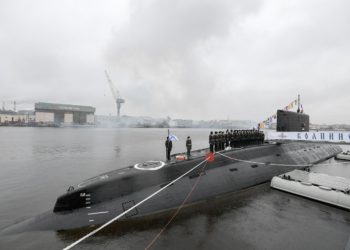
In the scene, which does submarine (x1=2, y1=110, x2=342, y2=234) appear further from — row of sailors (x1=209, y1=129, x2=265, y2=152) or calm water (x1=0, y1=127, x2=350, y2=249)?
row of sailors (x1=209, y1=129, x2=265, y2=152)

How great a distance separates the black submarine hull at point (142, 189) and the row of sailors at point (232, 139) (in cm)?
80

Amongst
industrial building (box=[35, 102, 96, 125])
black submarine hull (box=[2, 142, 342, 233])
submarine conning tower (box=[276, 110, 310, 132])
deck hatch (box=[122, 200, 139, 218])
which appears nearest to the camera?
black submarine hull (box=[2, 142, 342, 233])

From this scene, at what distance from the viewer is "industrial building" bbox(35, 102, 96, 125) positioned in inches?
7244

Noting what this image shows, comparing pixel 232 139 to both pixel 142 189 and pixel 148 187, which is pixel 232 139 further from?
pixel 142 189

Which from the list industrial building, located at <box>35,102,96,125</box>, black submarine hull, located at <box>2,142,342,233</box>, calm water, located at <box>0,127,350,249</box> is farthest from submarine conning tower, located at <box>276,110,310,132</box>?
industrial building, located at <box>35,102,96,125</box>

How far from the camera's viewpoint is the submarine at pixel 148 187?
7527 mm

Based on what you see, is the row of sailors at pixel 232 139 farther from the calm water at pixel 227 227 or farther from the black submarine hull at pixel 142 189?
the calm water at pixel 227 227

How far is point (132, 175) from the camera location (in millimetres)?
8781

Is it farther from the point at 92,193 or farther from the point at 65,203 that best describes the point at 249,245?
the point at 65,203

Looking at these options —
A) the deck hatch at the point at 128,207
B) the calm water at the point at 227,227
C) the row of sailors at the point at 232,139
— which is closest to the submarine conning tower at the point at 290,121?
the row of sailors at the point at 232,139

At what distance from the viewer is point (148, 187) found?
874 cm

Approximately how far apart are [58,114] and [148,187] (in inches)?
8249

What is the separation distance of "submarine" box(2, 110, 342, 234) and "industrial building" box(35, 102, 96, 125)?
193778 millimetres

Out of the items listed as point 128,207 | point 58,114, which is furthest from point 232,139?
point 58,114
